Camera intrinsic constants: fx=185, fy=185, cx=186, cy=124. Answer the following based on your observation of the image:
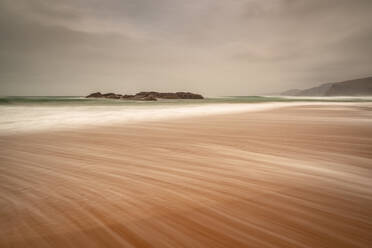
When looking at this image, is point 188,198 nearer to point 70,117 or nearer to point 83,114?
point 70,117

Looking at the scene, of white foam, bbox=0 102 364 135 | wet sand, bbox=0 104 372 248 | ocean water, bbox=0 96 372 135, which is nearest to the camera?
wet sand, bbox=0 104 372 248

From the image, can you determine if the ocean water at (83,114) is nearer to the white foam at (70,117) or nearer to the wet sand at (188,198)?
the white foam at (70,117)

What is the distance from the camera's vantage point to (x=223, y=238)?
3.22ft

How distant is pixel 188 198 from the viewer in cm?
136

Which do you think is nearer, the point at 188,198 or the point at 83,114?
the point at 188,198

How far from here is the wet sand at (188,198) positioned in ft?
3.24

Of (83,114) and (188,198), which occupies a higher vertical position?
(188,198)

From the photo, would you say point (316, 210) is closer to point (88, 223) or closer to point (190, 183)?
point (190, 183)

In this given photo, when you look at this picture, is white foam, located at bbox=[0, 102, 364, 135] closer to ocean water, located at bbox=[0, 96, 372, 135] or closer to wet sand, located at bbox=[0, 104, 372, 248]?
ocean water, located at bbox=[0, 96, 372, 135]

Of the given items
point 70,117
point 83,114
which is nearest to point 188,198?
point 70,117

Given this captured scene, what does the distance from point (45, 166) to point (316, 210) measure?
2.53m

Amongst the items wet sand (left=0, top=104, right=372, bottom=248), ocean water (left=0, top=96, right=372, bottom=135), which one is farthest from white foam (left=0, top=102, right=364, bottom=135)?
wet sand (left=0, top=104, right=372, bottom=248)

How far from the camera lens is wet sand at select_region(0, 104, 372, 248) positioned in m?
0.99

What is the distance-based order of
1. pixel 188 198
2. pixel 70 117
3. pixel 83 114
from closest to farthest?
pixel 188 198, pixel 70 117, pixel 83 114
